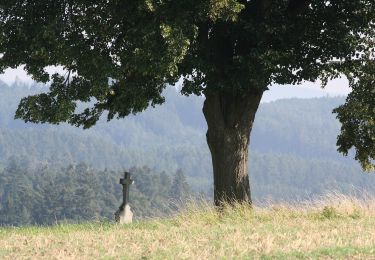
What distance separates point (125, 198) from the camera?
22.6m

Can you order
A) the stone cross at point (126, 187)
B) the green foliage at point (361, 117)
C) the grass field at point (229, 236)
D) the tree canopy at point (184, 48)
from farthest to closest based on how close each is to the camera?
the stone cross at point (126, 187) < the green foliage at point (361, 117) < the tree canopy at point (184, 48) < the grass field at point (229, 236)

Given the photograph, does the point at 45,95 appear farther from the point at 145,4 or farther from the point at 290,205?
the point at 290,205

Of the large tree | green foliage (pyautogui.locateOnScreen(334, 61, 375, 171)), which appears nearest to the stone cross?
the large tree

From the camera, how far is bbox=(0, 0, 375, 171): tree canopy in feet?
59.9

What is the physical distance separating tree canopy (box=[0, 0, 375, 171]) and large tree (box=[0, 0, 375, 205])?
1.3 inches

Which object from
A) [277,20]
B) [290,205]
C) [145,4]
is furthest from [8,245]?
[277,20]

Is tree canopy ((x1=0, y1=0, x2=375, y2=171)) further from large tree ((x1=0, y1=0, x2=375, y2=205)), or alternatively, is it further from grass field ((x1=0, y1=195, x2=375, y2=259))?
grass field ((x1=0, y1=195, x2=375, y2=259))

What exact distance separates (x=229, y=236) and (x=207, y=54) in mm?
8036

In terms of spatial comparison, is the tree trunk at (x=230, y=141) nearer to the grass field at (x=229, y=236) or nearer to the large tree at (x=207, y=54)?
the large tree at (x=207, y=54)

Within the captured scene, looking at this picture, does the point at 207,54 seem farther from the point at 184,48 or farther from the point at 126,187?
the point at 126,187

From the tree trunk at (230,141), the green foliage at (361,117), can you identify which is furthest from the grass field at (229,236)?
the green foliage at (361,117)

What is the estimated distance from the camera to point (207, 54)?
21078mm

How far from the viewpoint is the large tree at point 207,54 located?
18375 millimetres

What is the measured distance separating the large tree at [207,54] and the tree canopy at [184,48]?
0.11ft
